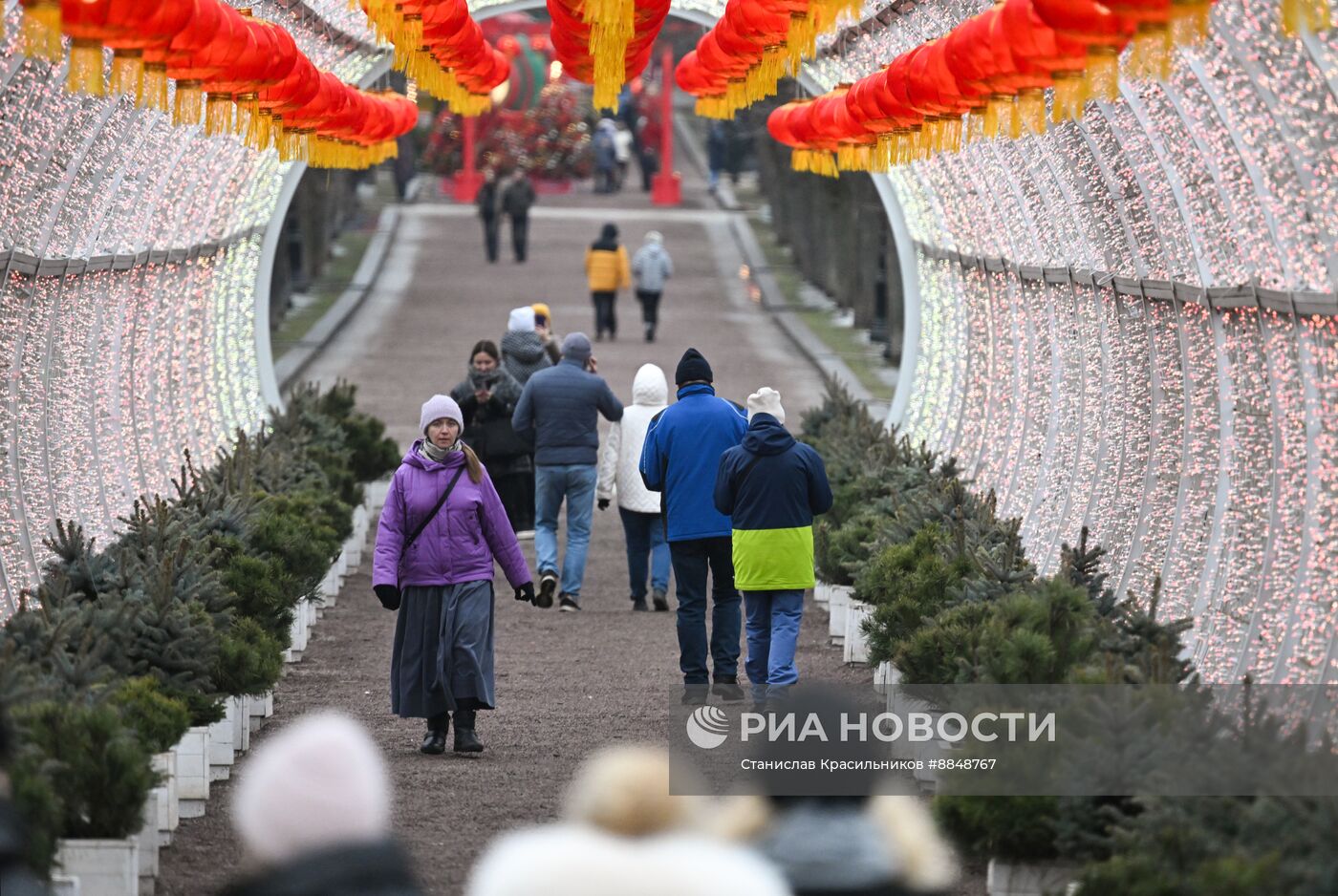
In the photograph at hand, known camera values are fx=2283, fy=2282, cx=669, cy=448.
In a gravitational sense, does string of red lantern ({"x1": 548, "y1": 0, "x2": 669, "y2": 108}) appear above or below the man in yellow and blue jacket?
above

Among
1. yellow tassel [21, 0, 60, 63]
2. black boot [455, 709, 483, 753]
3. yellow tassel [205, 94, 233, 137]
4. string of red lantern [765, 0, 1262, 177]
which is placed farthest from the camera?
black boot [455, 709, 483, 753]

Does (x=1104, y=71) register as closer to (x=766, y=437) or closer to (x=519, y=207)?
(x=766, y=437)

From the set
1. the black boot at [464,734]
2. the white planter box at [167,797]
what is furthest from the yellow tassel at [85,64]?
the black boot at [464,734]

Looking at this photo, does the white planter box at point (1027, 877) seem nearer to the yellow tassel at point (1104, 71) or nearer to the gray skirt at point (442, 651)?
the yellow tassel at point (1104, 71)

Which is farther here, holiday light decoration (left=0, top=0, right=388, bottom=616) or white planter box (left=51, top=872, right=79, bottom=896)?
holiday light decoration (left=0, top=0, right=388, bottom=616)

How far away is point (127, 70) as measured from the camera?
862cm

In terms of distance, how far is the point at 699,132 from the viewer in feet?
229

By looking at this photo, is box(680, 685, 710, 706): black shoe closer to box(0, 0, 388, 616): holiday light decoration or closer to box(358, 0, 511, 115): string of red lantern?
box(0, 0, 388, 616): holiday light decoration

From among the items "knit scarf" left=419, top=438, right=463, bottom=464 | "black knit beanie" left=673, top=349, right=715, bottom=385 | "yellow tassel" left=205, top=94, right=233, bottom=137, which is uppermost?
"yellow tassel" left=205, top=94, right=233, bottom=137

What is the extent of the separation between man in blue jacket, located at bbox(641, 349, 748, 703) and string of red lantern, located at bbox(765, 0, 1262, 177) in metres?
1.88

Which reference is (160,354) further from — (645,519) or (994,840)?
(994,840)

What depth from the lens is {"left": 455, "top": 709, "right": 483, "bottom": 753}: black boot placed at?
35.5 feet

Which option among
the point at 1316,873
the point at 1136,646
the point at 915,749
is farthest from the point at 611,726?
the point at 1316,873

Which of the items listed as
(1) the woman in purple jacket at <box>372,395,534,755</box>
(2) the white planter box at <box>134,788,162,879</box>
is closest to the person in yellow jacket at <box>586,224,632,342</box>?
(1) the woman in purple jacket at <box>372,395,534,755</box>
